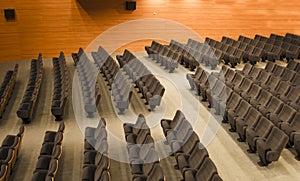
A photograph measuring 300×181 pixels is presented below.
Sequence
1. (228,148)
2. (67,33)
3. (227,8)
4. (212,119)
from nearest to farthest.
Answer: (228,148) → (212,119) → (67,33) → (227,8)

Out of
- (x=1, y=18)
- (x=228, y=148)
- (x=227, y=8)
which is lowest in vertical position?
(x=228, y=148)

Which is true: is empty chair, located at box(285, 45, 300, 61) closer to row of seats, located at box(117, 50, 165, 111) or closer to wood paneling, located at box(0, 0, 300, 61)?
wood paneling, located at box(0, 0, 300, 61)

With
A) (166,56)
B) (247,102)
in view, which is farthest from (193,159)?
(166,56)

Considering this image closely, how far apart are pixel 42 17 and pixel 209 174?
5.70 metres

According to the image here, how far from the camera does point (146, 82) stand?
15.3 ft

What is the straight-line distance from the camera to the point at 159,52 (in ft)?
21.6

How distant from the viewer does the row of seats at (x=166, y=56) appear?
5.75 m

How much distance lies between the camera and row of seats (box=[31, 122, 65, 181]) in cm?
249

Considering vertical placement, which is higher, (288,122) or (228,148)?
(288,122)

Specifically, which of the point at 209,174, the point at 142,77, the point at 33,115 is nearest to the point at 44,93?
the point at 33,115

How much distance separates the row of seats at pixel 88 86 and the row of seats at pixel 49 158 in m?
0.77

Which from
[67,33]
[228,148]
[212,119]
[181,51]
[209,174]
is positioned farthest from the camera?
[67,33]

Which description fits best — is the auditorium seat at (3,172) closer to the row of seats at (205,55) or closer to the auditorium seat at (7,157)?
the auditorium seat at (7,157)

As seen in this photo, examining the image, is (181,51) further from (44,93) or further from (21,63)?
(21,63)
